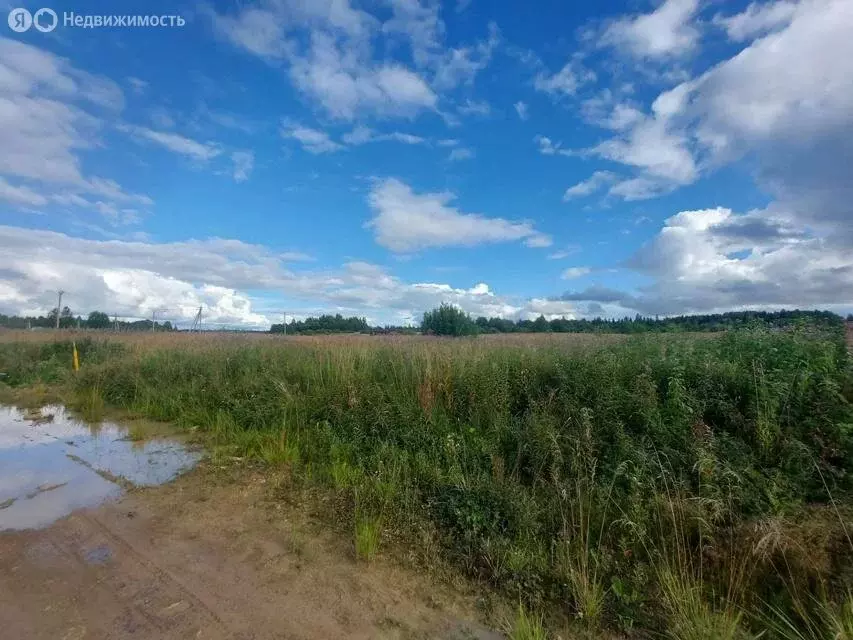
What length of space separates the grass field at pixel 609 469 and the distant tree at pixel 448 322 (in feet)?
53.6

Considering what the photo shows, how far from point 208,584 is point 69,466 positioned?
14.1 feet

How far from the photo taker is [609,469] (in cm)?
417

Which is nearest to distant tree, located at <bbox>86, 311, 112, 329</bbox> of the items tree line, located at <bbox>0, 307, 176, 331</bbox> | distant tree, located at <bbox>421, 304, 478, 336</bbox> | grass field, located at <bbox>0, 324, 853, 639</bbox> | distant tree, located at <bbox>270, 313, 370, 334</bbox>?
tree line, located at <bbox>0, 307, 176, 331</bbox>

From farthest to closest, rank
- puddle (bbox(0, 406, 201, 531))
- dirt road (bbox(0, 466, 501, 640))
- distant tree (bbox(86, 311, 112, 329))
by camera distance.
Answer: distant tree (bbox(86, 311, 112, 329))
puddle (bbox(0, 406, 201, 531))
dirt road (bbox(0, 466, 501, 640))

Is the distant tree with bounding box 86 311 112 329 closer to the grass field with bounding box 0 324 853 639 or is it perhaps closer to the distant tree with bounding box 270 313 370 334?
the distant tree with bounding box 270 313 370 334

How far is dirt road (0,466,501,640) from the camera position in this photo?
274 cm

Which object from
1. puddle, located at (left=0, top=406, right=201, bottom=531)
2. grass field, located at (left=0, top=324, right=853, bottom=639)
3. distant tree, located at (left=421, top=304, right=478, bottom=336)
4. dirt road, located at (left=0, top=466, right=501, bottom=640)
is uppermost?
distant tree, located at (left=421, top=304, right=478, bottom=336)

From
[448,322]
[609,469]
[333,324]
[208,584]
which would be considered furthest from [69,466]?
[333,324]

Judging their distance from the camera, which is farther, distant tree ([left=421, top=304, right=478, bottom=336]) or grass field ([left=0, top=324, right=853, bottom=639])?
distant tree ([left=421, top=304, right=478, bottom=336])


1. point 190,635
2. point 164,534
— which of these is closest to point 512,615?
point 190,635

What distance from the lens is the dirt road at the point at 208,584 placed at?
2736mm

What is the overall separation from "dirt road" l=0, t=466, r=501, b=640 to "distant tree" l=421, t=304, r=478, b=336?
65.3ft

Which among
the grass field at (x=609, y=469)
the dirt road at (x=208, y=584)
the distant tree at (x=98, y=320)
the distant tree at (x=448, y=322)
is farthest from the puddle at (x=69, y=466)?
the distant tree at (x=98, y=320)

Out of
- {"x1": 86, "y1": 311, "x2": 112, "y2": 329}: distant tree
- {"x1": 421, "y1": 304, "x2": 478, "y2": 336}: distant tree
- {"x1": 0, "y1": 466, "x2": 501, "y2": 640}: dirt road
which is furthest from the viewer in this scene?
{"x1": 86, "y1": 311, "x2": 112, "y2": 329}: distant tree
